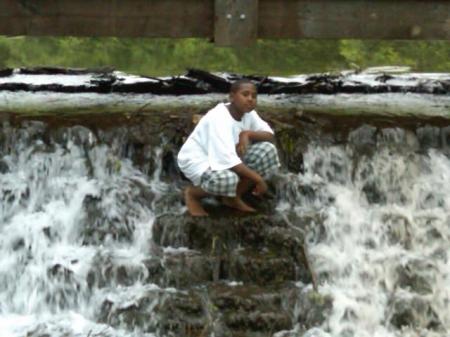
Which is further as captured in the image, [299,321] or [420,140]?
[420,140]

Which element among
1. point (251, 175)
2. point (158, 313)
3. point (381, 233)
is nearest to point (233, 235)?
point (251, 175)

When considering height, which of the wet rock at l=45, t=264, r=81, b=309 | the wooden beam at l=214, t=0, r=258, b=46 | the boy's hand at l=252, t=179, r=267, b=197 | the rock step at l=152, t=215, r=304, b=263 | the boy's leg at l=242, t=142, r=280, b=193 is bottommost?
the wet rock at l=45, t=264, r=81, b=309

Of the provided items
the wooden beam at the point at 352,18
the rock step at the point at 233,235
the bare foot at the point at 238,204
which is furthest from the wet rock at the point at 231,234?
the wooden beam at the point at 352,18

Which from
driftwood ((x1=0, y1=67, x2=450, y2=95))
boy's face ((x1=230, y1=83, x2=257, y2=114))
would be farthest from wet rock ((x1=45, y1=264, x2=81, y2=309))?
driftwood ((x1=0, y1=67, x2=450, y2=95))

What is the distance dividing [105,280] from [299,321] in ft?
5.24

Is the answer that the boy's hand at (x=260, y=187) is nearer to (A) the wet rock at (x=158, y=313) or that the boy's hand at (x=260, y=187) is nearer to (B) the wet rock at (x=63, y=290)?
(A) the wet rock at (x=158, y=313)

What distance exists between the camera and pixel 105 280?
751 cm

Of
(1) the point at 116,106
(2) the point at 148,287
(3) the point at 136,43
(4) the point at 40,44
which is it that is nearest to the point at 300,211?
(2) the point at 148,287

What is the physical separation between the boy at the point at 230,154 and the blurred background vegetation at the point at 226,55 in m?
8.78

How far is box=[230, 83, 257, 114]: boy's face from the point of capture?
7.39 meters

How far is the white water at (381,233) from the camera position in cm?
742

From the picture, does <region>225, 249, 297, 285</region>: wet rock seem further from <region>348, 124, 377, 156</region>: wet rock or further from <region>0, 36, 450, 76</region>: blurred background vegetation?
<region>0, 36, 450, 76</region>: blurred background vegetation

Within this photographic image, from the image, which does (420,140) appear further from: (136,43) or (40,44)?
(40,44)

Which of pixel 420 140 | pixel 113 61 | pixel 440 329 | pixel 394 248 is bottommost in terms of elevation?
pixel 440 329
